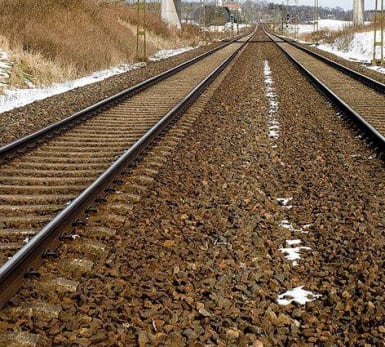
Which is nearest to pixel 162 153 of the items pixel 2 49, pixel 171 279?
pixel 171 279

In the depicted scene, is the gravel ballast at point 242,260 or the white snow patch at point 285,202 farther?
the white snow patch at point 285,202

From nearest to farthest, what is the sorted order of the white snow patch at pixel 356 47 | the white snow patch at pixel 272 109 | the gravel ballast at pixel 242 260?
the gravel ballast at pixel 242 260, the white snow patch at pixel 272 109, the white snow patch at pixel 356 47

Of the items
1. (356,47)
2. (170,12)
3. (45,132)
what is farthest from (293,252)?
(170,12)

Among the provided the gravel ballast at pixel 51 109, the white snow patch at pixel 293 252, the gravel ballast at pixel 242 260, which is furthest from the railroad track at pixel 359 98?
the gravel ballast at pixel 51 109

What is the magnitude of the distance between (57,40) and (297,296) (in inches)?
670

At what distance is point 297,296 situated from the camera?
11.7 feet

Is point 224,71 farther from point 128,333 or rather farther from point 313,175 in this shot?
point 128,333

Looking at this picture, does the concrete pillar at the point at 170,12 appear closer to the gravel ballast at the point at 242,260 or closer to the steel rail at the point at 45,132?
the steel rail at the point at 45,132

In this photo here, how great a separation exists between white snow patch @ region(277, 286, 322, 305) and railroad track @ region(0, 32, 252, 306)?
5.60 ft

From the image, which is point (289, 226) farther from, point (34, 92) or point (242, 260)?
point (34, 92)

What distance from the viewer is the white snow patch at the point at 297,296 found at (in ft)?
11.5

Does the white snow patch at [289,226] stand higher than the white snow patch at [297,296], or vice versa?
the white snow patch at [289,226]

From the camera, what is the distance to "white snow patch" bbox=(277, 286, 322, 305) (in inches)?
138

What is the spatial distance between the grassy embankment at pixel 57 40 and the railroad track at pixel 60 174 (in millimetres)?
5905
